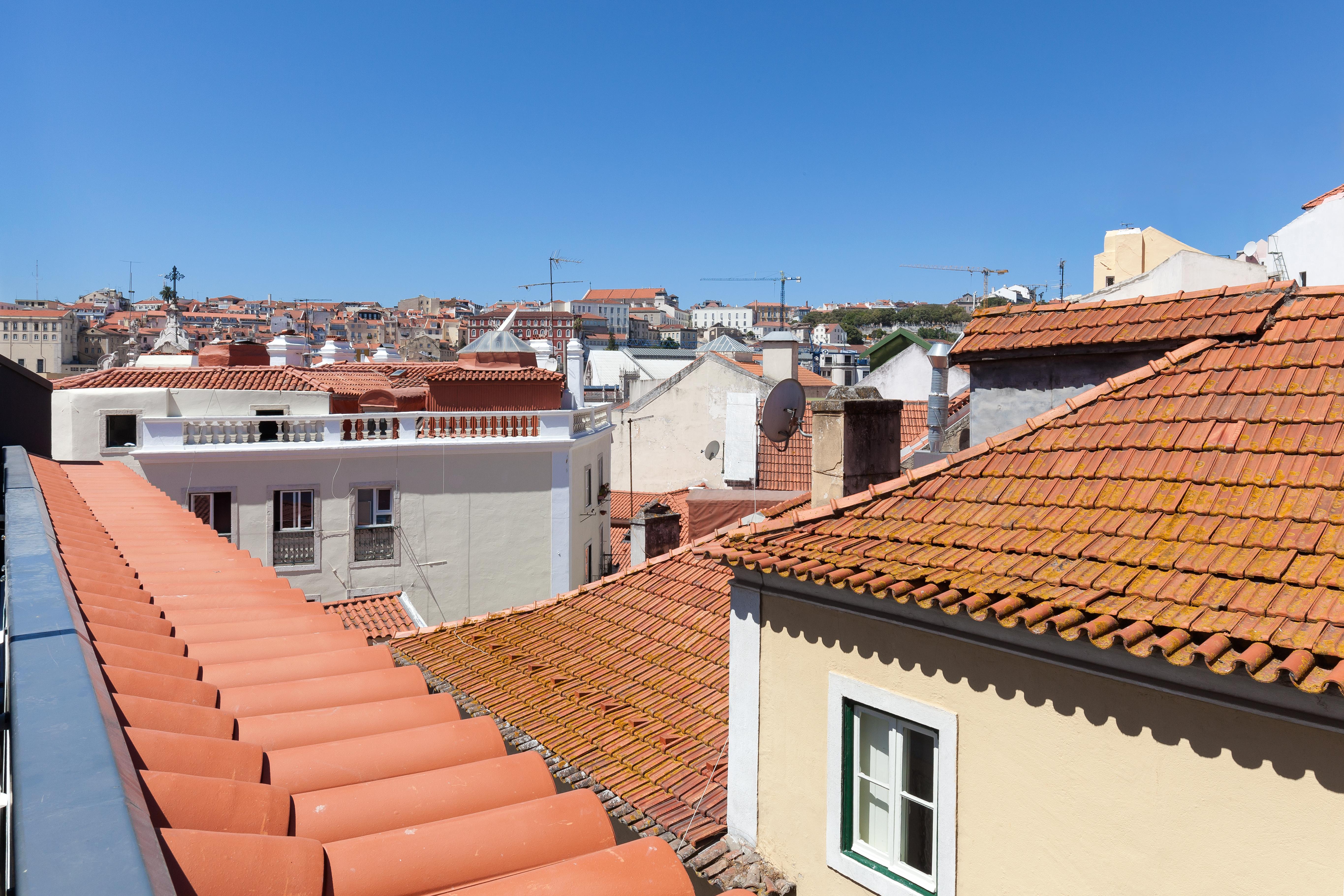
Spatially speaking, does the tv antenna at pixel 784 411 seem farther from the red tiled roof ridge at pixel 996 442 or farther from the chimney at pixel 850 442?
the red tiled roof ridge at pixel 996 442

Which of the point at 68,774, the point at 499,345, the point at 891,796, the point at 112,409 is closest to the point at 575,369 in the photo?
the point at 499,345

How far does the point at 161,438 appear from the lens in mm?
18312

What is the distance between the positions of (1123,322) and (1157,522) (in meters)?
3.02

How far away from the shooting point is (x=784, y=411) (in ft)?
34.2

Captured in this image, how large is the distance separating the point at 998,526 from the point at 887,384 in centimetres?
2800

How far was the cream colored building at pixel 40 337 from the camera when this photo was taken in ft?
287

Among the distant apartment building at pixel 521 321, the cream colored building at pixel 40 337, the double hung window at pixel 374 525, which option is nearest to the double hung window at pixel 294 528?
the double hung window at pixel 374 525

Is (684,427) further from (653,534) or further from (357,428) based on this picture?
(653,534)

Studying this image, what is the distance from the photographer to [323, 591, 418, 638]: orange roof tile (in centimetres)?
1711

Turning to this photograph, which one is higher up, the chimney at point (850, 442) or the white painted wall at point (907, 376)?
the white painted wall at point (907, 376)

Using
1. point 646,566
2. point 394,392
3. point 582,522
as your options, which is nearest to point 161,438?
point 394,392

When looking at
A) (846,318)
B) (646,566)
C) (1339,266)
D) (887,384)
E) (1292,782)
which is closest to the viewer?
(1292,782)

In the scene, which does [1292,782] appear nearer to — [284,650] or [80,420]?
[284,650]

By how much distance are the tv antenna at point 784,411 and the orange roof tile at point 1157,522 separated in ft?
12.4
